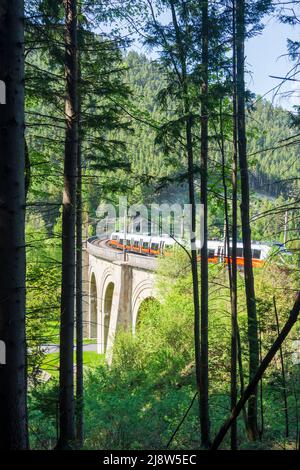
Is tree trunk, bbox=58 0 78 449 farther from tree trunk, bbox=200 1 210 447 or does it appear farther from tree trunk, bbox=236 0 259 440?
tree trunk, bbox=236 0 259 440

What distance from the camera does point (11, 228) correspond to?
9.77 ft

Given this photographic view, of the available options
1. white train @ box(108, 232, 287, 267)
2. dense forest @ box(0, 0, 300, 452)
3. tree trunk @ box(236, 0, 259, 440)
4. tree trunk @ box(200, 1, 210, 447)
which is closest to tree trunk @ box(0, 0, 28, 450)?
dense forest @ box(0, 0, 300, 452)

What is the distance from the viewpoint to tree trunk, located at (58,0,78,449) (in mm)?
5980

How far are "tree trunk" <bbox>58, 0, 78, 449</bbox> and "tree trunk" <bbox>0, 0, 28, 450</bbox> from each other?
294cm

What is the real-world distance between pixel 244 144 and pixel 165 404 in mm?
7634

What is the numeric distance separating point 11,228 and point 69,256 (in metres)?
3.16

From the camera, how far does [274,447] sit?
23.3 ft

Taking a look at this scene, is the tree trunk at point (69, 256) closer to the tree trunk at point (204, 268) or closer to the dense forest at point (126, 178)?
the dense forest at point (126, 178)

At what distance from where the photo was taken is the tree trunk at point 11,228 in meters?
2.94

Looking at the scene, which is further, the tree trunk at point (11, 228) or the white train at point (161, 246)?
the white train at point (161, 246)

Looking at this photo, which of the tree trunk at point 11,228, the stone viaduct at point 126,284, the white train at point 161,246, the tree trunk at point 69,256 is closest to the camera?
the tree trunk at point 11,228

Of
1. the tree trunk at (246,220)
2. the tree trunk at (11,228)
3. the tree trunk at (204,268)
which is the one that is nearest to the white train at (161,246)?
the tree trunk at (246,220)

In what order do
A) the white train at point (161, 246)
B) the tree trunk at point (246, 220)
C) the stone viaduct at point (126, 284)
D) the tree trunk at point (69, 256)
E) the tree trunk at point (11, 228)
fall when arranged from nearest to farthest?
the tree trunk at point (11, 228), the tree trunk at point (69, 256), the tree trunk at point (246, 220), the white train at point (161, 246), the stone viaduct at point (126, 284)

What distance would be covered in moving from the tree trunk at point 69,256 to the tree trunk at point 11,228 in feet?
9.64
